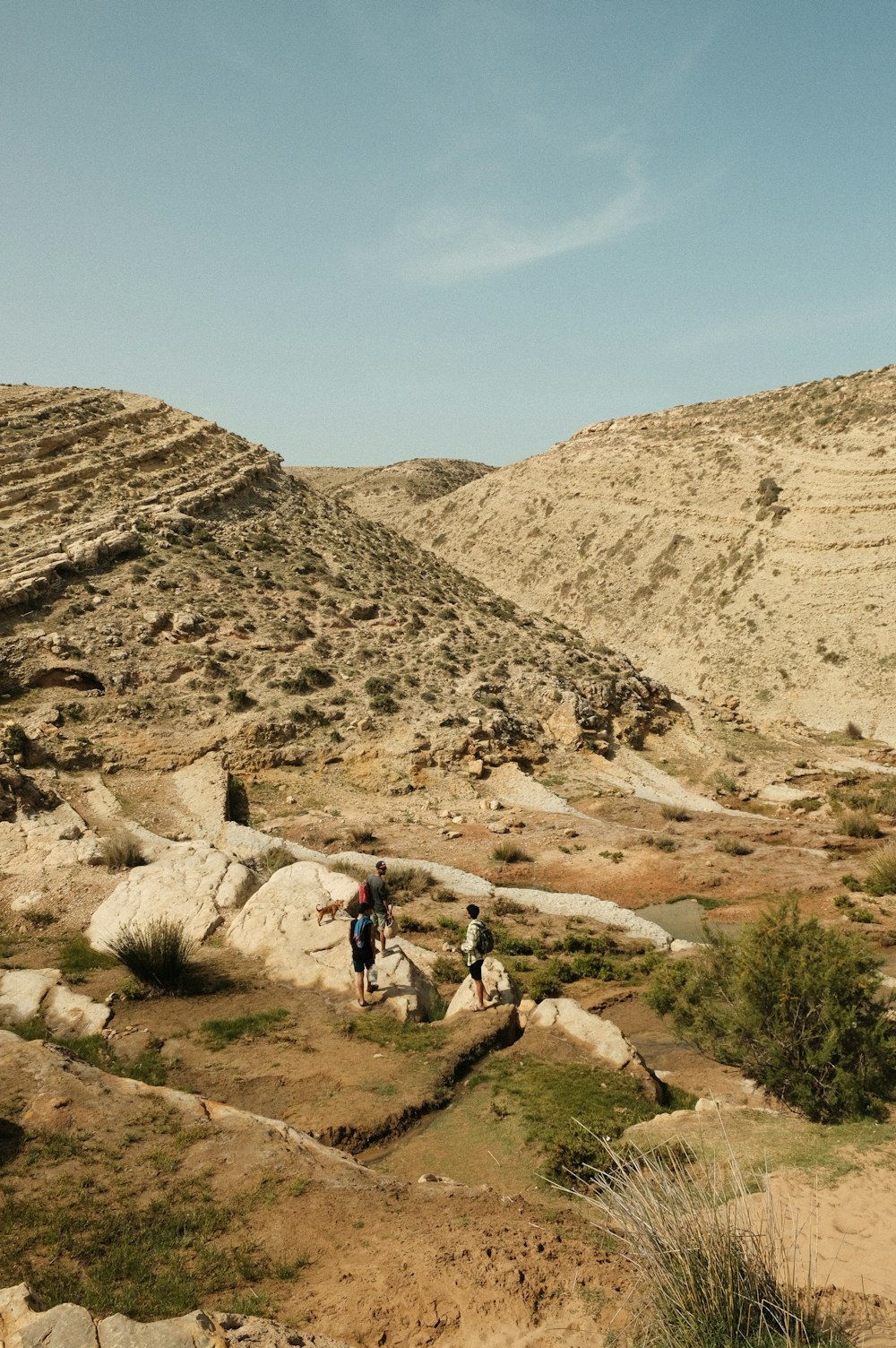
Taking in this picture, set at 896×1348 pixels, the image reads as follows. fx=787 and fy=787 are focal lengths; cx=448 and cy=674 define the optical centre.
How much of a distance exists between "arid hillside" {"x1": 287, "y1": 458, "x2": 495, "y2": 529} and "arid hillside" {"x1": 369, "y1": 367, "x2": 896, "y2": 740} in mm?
18613

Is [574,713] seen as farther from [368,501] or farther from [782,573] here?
[368,501]

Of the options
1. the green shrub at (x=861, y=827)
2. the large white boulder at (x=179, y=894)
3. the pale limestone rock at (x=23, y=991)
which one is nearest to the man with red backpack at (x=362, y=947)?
the large white boulder at (x=179, y=894)

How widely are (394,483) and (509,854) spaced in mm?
80818

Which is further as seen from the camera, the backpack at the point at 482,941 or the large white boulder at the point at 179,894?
the large white boulder at the point at 179,894

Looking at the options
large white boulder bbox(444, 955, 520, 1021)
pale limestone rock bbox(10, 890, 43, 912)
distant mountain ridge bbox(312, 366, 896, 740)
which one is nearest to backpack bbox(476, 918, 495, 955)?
large white boulder bbox(444, 955, 520, 1021)

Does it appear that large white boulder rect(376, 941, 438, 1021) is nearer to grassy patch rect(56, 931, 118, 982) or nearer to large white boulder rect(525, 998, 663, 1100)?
large white boulder rect(525, 998, 663, 1100)

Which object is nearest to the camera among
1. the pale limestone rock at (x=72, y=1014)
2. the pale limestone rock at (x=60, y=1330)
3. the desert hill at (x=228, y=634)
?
the pale limestone rock at (x=60, y=1330)

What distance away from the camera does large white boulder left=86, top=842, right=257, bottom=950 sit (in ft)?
43.5

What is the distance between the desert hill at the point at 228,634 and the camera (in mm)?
26469

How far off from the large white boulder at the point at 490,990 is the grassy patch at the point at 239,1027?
2380 mm

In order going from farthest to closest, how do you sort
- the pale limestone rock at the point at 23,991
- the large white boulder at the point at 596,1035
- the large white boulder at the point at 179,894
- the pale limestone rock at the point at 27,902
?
the pale limestone rock at the point at 27,902
the large white boulder at the point at 179,894
the pale limestone rock at the point at 23,991
the large white boulder at the point at 596,1035

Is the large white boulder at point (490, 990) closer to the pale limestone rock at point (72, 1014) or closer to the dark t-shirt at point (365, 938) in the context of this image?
the dark t-shirt at point (365, 938)

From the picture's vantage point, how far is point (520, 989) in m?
12.5

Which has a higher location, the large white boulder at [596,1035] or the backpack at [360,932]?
the backpack at [360,932]
